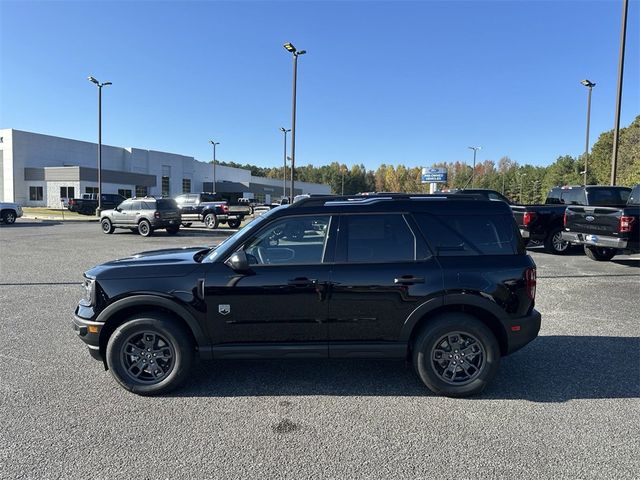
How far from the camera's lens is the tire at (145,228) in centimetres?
A: 2077

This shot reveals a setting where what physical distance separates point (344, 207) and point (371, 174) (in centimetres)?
15522

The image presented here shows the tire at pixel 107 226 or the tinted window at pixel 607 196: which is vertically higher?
the tinted window at pixel 607 196

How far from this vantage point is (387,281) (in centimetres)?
386

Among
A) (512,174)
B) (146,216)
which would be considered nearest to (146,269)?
(146,216)

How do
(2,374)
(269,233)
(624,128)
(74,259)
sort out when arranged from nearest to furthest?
1. (269,233)
2. (2,374)
3. (74,259)
4. (624,128)

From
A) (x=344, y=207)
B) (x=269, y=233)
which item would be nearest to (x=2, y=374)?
(x=269, y=233)

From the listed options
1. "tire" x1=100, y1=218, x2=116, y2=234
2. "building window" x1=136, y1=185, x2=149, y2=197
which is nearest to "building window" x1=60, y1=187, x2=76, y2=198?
A: "building window" x1=136, y1=185, x2=149, y2=197

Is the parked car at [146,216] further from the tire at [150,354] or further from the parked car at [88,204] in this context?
the parked car at [88,204]

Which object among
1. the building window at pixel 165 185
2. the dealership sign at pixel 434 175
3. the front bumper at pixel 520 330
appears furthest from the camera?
the building window at pixel 165 185

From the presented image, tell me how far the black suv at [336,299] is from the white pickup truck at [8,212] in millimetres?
26857

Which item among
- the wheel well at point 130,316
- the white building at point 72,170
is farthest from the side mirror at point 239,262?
the white building at point 72,170

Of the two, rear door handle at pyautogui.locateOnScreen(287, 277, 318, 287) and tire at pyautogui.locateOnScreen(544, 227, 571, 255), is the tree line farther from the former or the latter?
rear door handle at pyautogui.locateOnScreen(287, 277, 318, 287)

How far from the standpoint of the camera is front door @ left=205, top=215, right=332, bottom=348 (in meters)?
3.84

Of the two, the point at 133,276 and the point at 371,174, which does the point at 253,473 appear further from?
the point at 371,174
